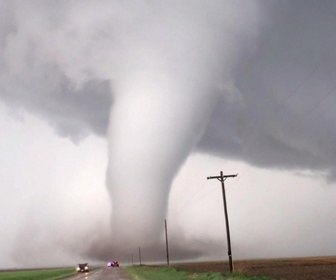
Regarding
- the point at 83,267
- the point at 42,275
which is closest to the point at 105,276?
the point at 83,267

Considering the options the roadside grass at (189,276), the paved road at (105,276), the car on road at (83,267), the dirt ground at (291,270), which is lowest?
the dirt ground at (291,270)

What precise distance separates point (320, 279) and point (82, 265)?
7846 cm

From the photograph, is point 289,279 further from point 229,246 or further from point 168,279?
point 168,279

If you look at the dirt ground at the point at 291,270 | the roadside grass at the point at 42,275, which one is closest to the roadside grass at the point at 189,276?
the dirt ground at the point at 291,270

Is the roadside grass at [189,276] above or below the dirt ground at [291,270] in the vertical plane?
above

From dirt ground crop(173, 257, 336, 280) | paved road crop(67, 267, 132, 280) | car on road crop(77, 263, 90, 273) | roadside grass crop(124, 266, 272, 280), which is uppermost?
car on road crop(77, 263, 90, 273)

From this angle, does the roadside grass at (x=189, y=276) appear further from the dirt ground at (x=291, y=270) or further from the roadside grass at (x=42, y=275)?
the roadside grass at (x=42, y=275)

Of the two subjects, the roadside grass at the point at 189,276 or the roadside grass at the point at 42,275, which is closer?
the roadside grass at the point at 189,276

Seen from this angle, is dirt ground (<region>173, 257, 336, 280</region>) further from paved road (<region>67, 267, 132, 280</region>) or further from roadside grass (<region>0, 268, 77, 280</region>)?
roadside grass (<region>0, 268, 77, 280</region>)

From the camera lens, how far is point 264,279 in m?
37.2

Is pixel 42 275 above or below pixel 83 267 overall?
below

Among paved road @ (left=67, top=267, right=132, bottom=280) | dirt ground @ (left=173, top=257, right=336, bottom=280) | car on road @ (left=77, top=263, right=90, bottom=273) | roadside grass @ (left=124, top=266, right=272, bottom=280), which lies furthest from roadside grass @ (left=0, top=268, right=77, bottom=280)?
dirt ground @ (left=173, top=257, right=336, bottom=280)

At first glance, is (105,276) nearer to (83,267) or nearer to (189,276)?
(189,276)

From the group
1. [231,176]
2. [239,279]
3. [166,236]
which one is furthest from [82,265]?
[239,279]
